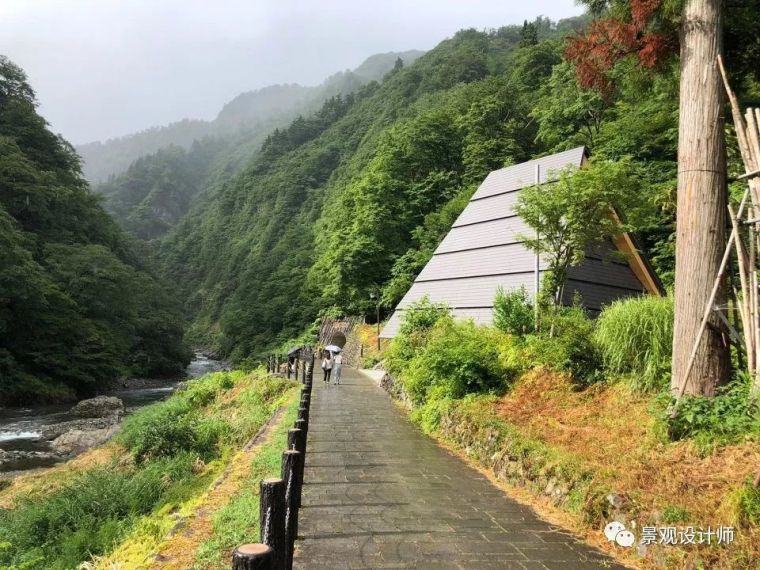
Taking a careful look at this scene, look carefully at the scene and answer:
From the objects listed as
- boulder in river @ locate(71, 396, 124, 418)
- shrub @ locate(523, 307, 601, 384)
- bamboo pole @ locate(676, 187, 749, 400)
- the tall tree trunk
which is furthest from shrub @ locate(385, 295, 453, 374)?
boulder in river @ locate(71, 396, 124, 418)

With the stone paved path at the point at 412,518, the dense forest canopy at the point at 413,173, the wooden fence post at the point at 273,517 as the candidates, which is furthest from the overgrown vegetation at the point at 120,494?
the dense forest canopy at the point at 413,173

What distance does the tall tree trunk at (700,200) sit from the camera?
5719 mm

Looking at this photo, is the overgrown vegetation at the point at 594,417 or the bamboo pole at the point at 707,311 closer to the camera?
the overgrown vegetation at the point at 594,417

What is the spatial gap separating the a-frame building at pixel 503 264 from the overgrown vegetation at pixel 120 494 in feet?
21.9

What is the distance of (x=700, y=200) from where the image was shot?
5.93 meters

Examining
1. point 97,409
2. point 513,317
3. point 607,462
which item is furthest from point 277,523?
point 97,409

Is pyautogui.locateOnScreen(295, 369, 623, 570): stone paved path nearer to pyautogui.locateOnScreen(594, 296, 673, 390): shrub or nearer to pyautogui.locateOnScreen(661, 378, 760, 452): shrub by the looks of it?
pyautogui.locateOnScreen(661, 378, 760, 452): shrub

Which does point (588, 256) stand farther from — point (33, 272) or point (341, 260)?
point (33, 272)

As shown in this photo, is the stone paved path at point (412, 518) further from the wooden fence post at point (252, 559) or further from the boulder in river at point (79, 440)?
the boulder in river at point (79, 440)

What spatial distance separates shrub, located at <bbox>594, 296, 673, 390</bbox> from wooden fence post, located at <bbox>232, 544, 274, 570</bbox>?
251 inches

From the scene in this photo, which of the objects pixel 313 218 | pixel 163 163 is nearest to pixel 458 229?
pixel 313 218

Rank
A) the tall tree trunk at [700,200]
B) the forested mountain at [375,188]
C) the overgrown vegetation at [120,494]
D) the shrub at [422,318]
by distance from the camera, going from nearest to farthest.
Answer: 1. the tall tree trunk at [700,200]
2. the overgrown vegetation at [120,494]
3. the shrub at [422,318]
4. the forested mountain at [375,188]

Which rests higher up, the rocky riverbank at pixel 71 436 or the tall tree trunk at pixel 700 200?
the tall tree trunk at pixel 700 200

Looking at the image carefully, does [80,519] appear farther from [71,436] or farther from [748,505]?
[71,436]
